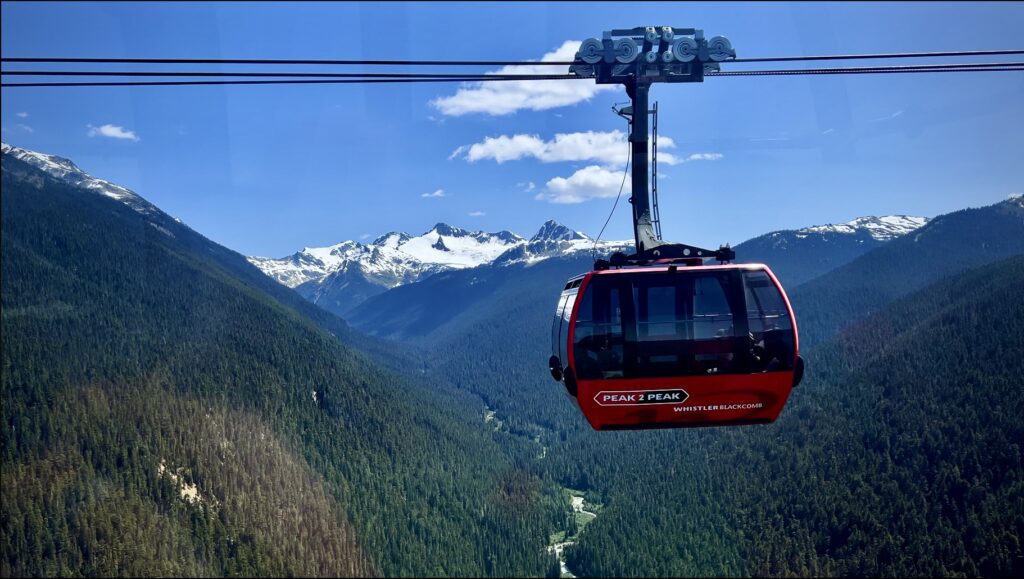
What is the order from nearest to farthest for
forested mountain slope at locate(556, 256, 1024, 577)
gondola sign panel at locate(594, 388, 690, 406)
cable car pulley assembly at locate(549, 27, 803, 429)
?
cable car pulley assembly at locate(549, 27, 803, 429), gondola sign panel at locate(594, 388, 690, 406), forested mountain slope at locate(556, 256, 1024, 577)

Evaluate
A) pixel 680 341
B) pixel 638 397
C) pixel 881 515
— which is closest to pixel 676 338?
pixel 680 341

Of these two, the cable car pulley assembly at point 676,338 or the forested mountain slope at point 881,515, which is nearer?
the cable car pulley assembly at point 676,338

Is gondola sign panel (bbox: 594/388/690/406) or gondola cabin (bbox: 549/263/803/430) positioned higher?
gondola cabin (bbox: 549/263/803/430)

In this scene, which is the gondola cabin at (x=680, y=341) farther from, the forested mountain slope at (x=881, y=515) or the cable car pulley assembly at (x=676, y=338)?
the forested mountain slope at (x=881, y=515)

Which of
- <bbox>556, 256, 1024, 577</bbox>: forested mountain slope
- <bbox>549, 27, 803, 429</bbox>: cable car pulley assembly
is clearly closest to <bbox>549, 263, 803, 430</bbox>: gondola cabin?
<bbox>549, 27, 803, 429</bbox>: cable car pulley assembly

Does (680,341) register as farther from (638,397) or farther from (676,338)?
(638,397)

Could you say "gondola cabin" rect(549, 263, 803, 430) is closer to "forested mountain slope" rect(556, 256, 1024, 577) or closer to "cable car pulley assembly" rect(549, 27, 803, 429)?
"cable car pulley assembly" rect(549, 27, 803, 429)

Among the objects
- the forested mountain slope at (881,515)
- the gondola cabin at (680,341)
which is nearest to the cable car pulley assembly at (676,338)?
the gondola cabin at (680,341)

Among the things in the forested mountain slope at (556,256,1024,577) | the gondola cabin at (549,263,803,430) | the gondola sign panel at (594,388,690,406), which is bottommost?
the forested mountain slope at (556,256,1024,577)
